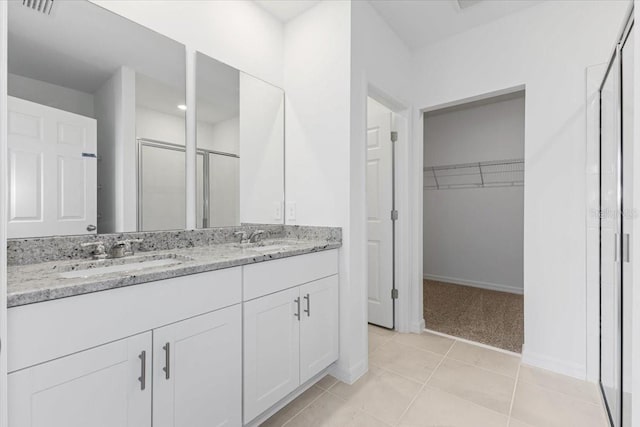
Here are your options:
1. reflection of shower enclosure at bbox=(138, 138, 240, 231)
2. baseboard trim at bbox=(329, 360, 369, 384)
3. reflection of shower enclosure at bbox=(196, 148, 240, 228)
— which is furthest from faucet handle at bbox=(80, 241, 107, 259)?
baseboard trim at bbox=(329, 360, 369, 384)

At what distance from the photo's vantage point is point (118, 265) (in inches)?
53.9

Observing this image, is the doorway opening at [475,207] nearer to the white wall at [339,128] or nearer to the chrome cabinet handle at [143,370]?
the white wall at [339,128]

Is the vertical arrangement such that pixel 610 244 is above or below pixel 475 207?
below

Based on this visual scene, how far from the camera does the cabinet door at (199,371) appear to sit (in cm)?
110

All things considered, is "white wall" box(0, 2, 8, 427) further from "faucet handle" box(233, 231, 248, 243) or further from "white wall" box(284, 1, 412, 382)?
"white wall" box(284, 1, 412, 382)

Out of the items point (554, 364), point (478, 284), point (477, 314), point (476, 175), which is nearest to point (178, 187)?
point (554, 364)

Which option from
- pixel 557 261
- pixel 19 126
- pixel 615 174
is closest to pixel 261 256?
pixel 19 126

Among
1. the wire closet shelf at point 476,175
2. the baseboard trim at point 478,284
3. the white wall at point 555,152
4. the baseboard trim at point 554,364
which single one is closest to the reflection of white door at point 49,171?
the white wall at point 555,152

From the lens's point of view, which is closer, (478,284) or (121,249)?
(121,249)

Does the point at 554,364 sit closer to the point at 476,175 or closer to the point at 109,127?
the point at 476,175

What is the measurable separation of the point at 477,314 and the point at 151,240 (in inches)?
124

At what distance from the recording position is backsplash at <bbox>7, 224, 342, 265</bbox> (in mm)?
1247

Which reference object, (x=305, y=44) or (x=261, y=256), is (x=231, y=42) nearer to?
(x=305, y=44)

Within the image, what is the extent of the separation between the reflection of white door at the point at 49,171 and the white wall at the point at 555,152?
2.79 metres
